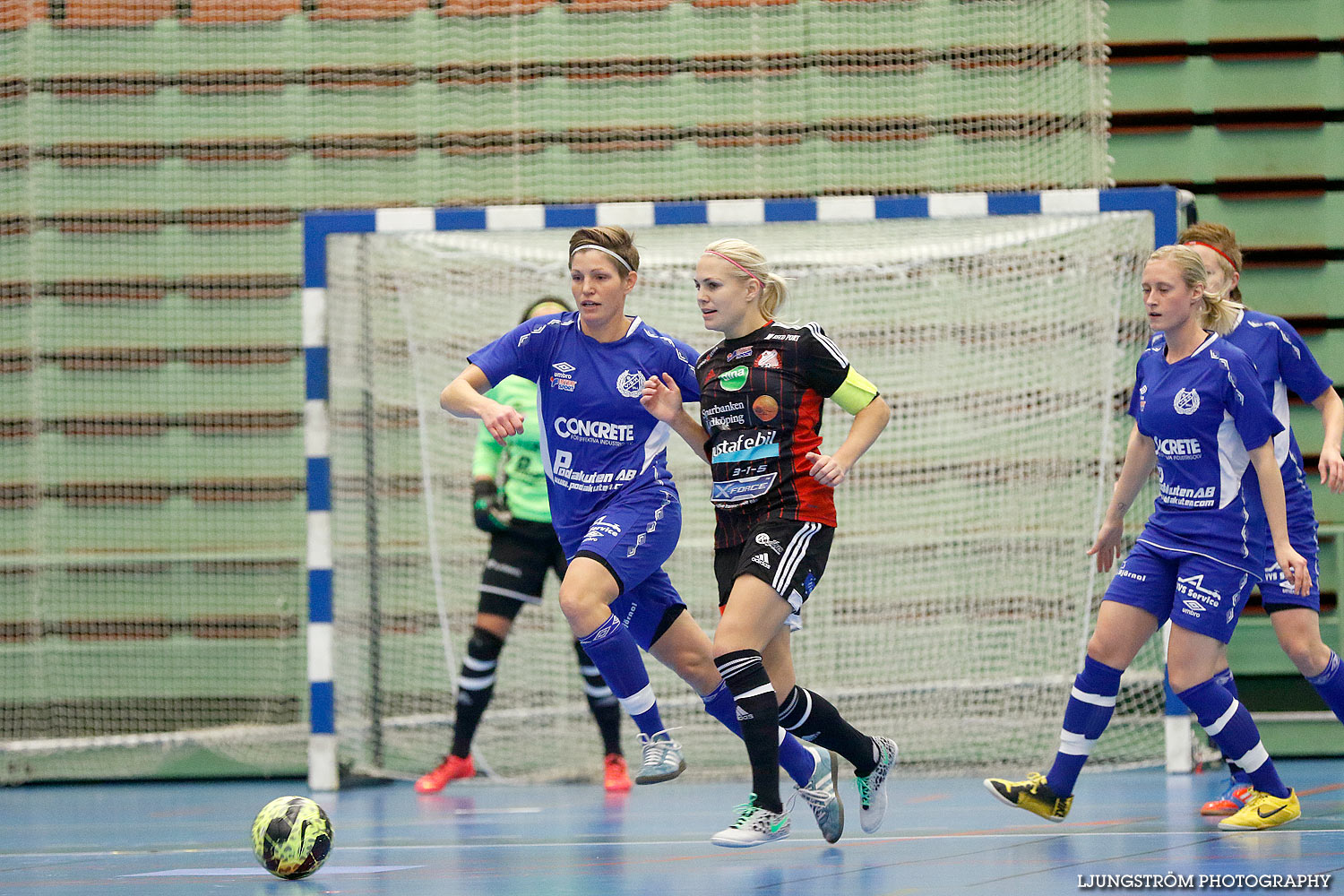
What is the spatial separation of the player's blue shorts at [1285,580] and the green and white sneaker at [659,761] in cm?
210

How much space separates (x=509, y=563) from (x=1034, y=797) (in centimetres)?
271

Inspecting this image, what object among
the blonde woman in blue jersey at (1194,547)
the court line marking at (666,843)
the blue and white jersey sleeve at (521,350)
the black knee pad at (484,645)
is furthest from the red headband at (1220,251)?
the black knee pad at (484,645)

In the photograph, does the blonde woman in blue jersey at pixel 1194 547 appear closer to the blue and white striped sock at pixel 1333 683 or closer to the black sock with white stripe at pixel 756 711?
the blue and white striped sock at pixel 1333 683

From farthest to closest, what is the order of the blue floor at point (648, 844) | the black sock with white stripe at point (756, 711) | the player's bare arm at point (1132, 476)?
the player's bare arm at point (1132, 476) < the black sock with white stripe at point (756, 711) < the blue floor at point (648, 844)

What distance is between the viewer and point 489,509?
6.29 m

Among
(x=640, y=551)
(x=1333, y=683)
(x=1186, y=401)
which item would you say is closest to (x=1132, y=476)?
(x=1186, y=401)

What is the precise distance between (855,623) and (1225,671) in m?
2.34

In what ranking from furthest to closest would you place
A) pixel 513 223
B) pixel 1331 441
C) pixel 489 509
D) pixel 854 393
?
pixel 513 223 → pixel 489 509 → pixel 1331 441 → pixel 854 393

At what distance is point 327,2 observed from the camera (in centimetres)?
794

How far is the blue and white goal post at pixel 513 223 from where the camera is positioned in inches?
247

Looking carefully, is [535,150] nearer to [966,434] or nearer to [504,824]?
[966,434]

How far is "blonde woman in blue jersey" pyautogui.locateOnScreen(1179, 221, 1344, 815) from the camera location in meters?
4.82

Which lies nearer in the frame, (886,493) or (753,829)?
(753,829)

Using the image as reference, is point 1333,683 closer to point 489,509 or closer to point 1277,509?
point 1277,509
